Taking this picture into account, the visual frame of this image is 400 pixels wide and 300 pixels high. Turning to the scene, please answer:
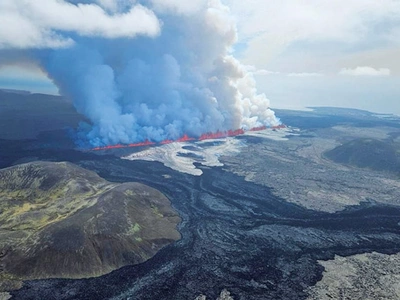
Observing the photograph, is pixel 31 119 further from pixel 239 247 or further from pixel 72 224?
pixel 239 247

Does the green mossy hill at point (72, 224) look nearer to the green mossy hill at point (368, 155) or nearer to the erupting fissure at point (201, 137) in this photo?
the erupting fissure at point (201, 137)

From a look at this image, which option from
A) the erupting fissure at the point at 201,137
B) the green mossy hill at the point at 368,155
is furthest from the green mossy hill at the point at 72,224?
the green mossy hill at the point at 368,155

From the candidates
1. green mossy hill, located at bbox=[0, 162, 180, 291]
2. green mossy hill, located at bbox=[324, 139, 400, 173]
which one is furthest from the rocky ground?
green mossy hill, located at bbox=[0, 162, 180, 291]

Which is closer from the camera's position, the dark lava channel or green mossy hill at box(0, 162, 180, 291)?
the dark lava channel

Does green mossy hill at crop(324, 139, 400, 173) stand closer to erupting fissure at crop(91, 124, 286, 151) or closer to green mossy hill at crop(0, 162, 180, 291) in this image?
erupting fissure at crop(91, 124, 286, 151)

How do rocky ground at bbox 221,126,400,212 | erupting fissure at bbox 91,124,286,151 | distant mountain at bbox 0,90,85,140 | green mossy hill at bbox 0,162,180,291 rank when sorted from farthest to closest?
distant mountain at bbox 0,90,85,140
erupting fissure at bbox 91,124,286,151
rocky ground at bbox 221,126,400,212
green mossy hill at bbox 0,162,180,291

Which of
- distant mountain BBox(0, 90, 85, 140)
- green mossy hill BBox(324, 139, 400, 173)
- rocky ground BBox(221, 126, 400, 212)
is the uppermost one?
distant mountain BBox(0, 90, 85, 140)

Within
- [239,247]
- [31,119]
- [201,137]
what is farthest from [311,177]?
[31,119]
